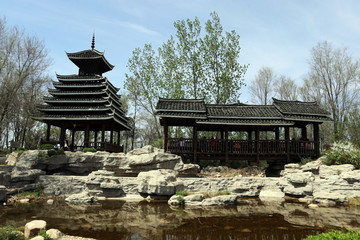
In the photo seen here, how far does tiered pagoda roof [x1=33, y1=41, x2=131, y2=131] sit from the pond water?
413 inches

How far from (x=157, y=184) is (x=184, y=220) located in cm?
405

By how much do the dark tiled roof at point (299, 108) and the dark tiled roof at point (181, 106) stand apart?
6459 mm

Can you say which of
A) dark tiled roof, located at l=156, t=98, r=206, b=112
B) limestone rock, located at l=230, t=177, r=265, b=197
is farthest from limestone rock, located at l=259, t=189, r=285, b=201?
dark tiled roof, located at l=156, t=98, r=206, b=112

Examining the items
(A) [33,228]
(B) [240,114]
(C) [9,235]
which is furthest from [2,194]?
(B) [240,114]

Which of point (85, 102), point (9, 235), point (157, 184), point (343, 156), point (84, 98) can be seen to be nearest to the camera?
point (9, 235)

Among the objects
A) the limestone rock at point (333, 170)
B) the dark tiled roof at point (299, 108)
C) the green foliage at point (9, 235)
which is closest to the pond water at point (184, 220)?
the green foliage at point (9, 235)

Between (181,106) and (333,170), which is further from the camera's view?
(181,106)

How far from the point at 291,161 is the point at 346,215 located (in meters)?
8.94

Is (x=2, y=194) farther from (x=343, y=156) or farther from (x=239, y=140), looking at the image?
(x=343, y=156)

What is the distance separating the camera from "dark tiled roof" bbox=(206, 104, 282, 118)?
1807cm

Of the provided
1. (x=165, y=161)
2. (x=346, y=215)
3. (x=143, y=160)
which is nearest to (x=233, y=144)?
(x=165, y=161)

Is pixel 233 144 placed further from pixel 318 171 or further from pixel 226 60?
pixel 226 60

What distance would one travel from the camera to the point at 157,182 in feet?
40.0

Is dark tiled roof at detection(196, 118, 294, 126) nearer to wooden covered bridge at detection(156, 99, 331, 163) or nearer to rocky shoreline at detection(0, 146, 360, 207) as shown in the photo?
wooden covered bridge at detection(156, 99, 331, 163)
